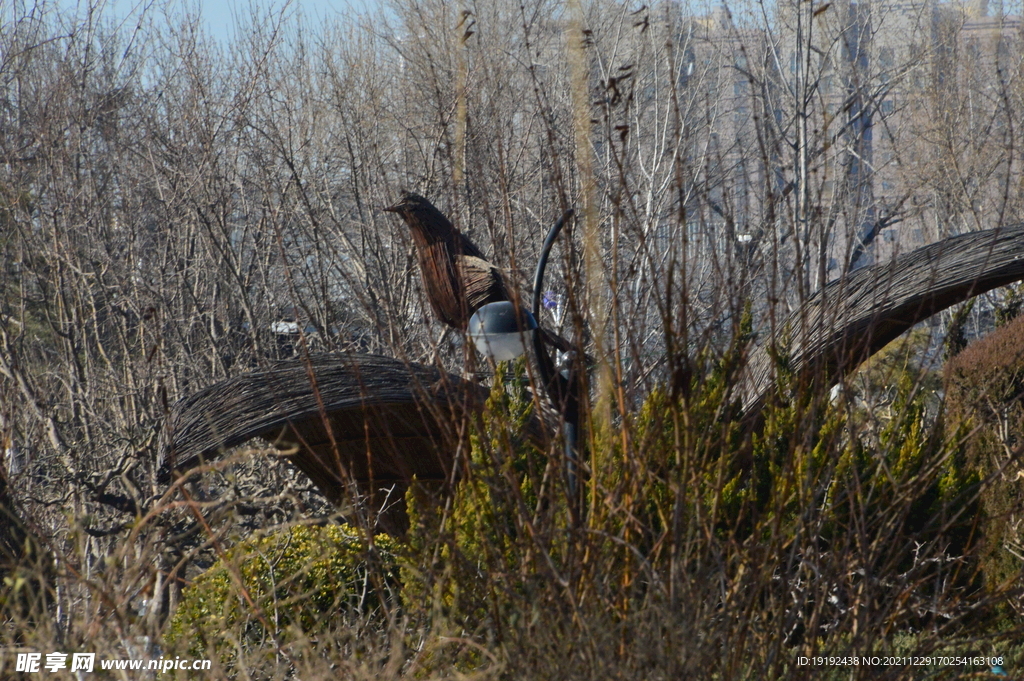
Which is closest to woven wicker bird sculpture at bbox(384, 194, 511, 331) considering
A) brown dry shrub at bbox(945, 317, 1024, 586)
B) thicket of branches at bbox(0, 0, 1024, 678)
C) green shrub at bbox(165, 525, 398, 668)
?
thicket of branches at bbox(0, 0, 1024, 678)

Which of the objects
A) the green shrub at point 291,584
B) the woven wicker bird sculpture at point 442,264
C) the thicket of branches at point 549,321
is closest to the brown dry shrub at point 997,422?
the thicket of branches at point 549,321

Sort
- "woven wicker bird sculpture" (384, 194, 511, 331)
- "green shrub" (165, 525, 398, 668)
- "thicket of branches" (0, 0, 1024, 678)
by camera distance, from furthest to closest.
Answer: "woven wicker bird sculpture" (384, 194, 511, 331), "green shrub" (165, 525, 398, 668), "thicket of branches" (0, 0, 1024, 678)

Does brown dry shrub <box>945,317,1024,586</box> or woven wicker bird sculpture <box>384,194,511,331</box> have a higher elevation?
woven wicker bird sculpture <box>384,194,511,331</box>

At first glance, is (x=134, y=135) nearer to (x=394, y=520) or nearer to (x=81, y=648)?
(x=394, y=520)

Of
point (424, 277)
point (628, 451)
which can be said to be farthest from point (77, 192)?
point (628, 451)

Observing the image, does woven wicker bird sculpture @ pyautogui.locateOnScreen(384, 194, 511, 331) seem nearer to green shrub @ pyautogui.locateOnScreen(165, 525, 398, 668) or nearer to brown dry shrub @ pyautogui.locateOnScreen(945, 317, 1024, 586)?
green shrub @ pyautogui.locateOnScreen(165, 525, 398, 668)

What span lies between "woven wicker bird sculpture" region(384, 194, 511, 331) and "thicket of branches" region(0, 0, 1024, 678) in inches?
11.0

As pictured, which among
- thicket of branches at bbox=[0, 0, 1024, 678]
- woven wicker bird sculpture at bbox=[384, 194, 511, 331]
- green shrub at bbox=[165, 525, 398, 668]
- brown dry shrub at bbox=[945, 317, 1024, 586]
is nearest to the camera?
thicket of branches at bbox=[0, 0, 1024, 678]

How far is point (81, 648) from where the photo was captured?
1771mm

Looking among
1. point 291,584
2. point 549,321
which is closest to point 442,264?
point 291,584

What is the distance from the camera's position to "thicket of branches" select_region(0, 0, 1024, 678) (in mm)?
2070

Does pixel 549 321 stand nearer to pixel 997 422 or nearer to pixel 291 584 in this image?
pixel 997 422

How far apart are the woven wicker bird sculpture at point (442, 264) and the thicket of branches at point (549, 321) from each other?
279mm

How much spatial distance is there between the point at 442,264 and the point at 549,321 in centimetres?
258
